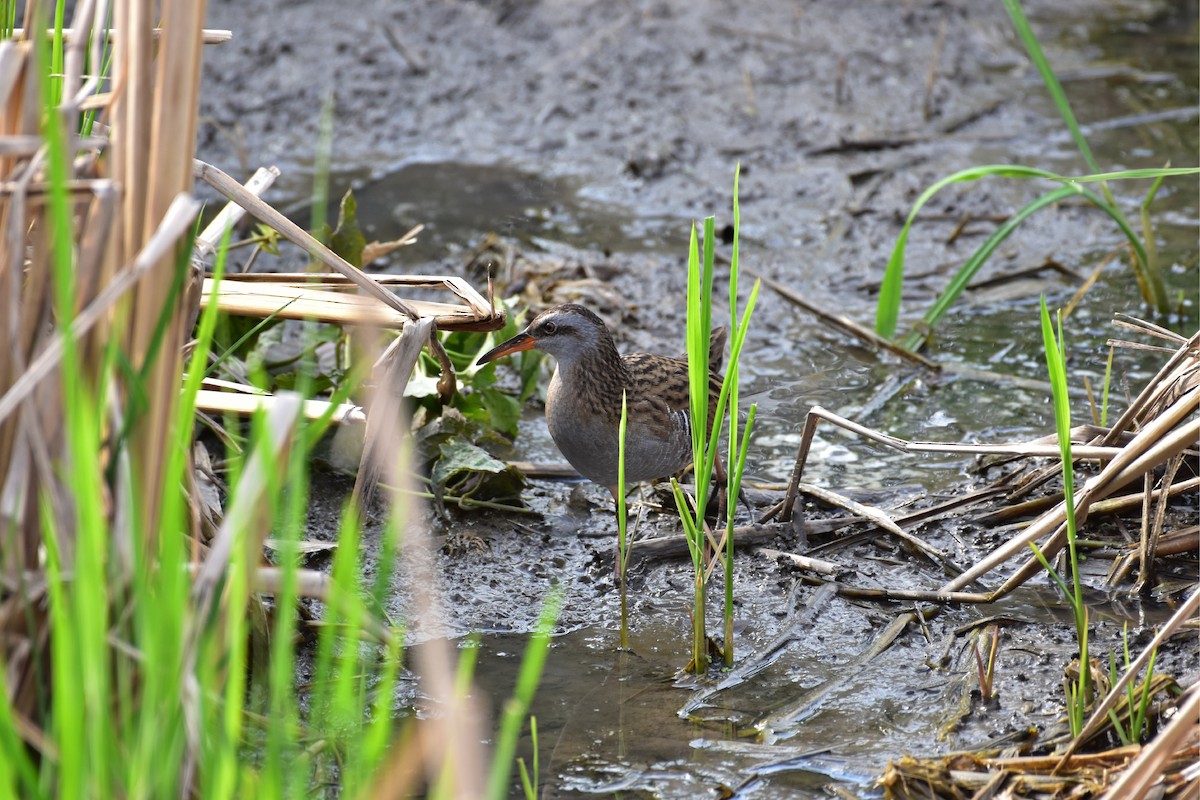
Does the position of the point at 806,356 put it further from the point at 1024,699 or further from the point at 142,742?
the point at 142,742

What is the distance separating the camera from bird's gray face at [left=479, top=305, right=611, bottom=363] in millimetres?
3795

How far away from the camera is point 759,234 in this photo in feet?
20.2

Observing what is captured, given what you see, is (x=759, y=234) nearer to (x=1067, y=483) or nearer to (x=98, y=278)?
(x=1067, y=483)

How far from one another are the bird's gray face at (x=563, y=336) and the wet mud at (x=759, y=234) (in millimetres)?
517

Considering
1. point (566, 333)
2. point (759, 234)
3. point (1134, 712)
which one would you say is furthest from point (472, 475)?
point (759, 234)

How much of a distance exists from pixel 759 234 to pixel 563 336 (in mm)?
2566

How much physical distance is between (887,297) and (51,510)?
350 cm

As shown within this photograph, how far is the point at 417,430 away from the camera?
409cm

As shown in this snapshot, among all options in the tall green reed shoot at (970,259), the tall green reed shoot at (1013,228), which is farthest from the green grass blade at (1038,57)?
the tall green reed shoot at (970,259)

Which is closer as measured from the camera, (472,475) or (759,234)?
(472,475)

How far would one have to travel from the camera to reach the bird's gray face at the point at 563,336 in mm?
3795

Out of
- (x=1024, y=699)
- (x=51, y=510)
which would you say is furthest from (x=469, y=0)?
(x=51, y=510)

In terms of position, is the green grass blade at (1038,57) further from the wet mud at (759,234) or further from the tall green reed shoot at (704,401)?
the tall green reed shoot at (704,401)

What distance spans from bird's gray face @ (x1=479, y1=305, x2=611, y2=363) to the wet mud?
0.52 m
